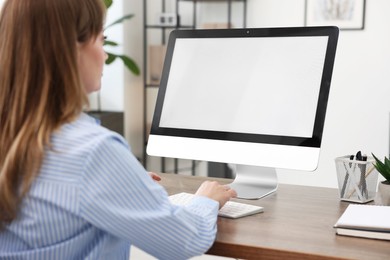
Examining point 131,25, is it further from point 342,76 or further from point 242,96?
point 242,96

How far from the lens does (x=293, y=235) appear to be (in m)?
1.13

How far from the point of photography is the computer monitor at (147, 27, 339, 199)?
1.42 m

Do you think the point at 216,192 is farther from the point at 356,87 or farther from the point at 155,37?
the point at 155,37

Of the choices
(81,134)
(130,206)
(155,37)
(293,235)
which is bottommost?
(293,235)

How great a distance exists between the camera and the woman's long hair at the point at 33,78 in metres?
0.90

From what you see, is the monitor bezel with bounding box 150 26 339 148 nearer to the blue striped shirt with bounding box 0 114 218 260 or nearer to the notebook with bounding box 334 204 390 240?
the notebook with bounding box 334 204 390 240

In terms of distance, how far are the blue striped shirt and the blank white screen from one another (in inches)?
21.9

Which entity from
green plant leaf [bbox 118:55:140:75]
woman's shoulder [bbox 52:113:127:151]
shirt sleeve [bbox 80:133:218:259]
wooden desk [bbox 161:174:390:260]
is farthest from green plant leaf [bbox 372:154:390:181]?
green plant leaf [bbox 118:55:140:75]

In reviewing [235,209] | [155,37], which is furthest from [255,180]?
[155,37]

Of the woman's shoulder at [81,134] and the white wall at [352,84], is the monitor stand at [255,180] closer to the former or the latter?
the woman's shoulder at [81,134]

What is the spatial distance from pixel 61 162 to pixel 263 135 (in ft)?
2.26

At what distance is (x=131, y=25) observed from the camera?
3.92 meters

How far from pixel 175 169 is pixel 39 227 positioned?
122 inches

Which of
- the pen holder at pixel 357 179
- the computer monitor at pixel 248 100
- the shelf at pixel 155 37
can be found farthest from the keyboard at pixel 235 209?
A: the shelf at pixel 155 37
